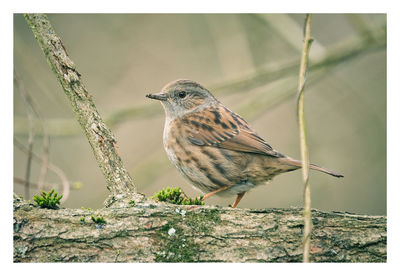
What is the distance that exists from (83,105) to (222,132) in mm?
1922

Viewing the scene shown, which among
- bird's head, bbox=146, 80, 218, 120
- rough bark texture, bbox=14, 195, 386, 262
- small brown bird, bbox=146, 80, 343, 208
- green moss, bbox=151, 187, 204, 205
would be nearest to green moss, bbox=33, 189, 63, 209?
rough bark texture, bbox=14, 195, 386, 262

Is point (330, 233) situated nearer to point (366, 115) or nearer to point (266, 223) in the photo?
point (266, 223)

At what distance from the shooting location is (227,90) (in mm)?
6031

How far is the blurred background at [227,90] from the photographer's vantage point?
5.98 meters

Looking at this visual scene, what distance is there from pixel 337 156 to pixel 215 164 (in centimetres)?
368

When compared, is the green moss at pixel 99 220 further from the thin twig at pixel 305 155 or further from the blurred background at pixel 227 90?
the blurred background at pixel 227 90

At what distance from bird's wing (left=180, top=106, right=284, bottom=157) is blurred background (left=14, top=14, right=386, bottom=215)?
2.68 feet

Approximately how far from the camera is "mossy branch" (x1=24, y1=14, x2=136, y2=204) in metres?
3.58

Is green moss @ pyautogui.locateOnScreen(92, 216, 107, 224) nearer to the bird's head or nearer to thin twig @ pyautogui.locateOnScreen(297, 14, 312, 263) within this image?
thin twig @ pyautogui.locateOnScreen(297, 14, 312, 263)

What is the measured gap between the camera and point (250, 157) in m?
4.62

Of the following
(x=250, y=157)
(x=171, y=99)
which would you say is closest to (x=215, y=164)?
(x=250, y=157)

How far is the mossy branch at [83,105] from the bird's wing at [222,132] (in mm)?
1445

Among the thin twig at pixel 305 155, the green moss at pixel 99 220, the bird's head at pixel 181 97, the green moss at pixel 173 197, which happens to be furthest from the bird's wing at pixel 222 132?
the green moss at pixel 99 220

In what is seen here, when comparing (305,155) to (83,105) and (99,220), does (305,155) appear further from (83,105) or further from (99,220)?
(83,105)
